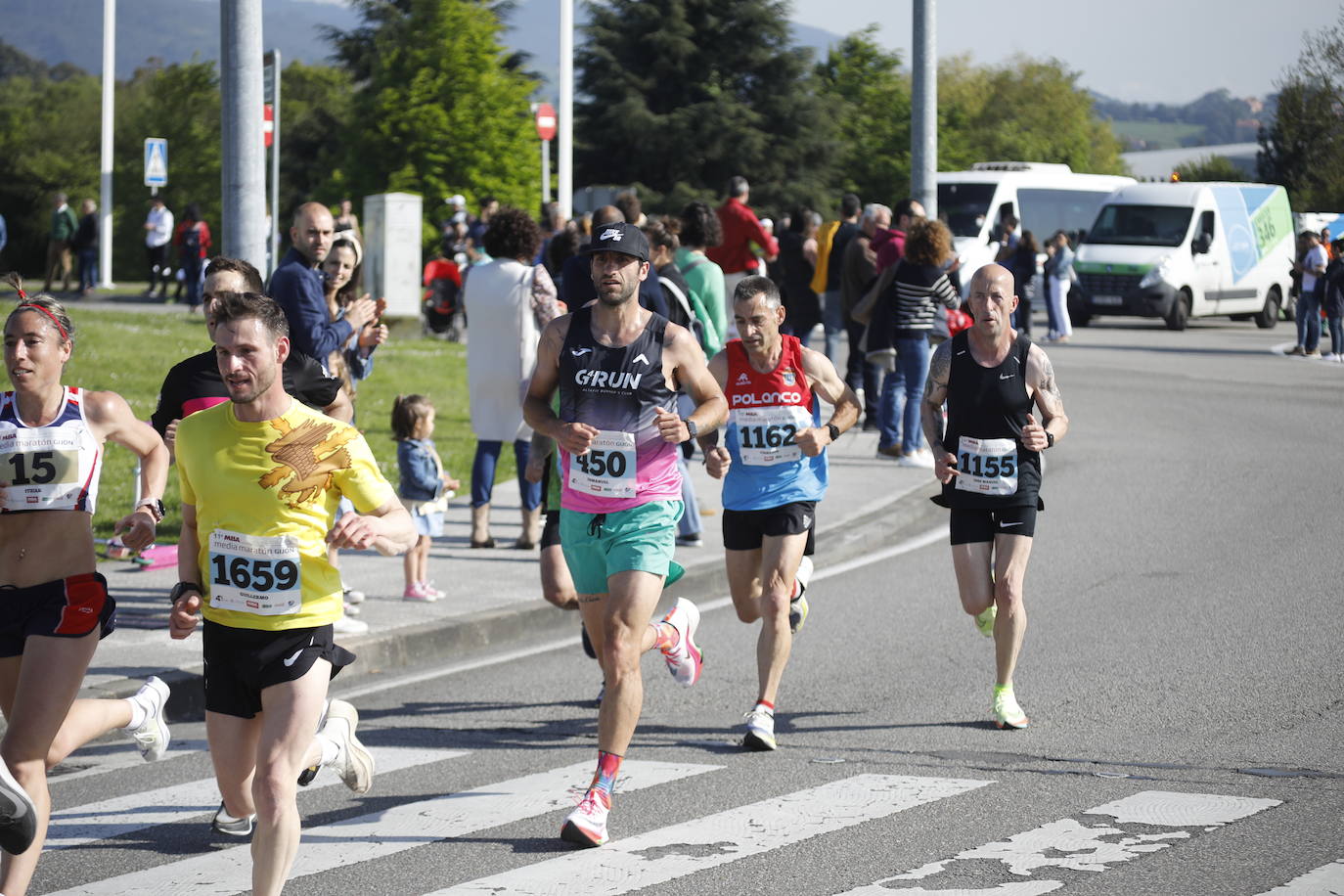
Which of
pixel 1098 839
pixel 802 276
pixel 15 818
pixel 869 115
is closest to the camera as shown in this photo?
pixel 15 818

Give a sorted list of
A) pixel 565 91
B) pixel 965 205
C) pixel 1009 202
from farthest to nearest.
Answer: pixel 1009 202 → pixel 965 205 → pixel 565 91

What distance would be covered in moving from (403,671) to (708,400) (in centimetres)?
302

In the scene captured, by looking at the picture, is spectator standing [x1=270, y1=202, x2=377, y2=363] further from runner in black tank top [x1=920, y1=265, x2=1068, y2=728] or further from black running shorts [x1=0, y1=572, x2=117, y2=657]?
runner in black tank top [x1=920, y1=265, x2=1068, y2=728]

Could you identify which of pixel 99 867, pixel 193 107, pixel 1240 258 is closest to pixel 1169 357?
pixel 1240 258

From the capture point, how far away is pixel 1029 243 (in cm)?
2742

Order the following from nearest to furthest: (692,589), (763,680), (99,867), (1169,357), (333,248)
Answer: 1. (99,867)
2. (763,680)
3. (333,248)
4. (692,589)
5. (1169,357)

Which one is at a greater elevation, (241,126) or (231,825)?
(241,126)

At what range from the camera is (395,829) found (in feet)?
20.3

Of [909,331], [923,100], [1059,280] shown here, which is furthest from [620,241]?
[1059,280]

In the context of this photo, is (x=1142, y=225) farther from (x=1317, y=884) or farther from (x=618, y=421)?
(x=1317, y=884)

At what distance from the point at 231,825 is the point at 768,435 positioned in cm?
281

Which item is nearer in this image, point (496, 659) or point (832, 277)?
point (496, 659)

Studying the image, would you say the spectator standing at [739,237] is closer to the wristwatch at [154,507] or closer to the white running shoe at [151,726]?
the white running shoe at [151,726]

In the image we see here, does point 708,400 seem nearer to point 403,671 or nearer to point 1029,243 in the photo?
point 403,671
